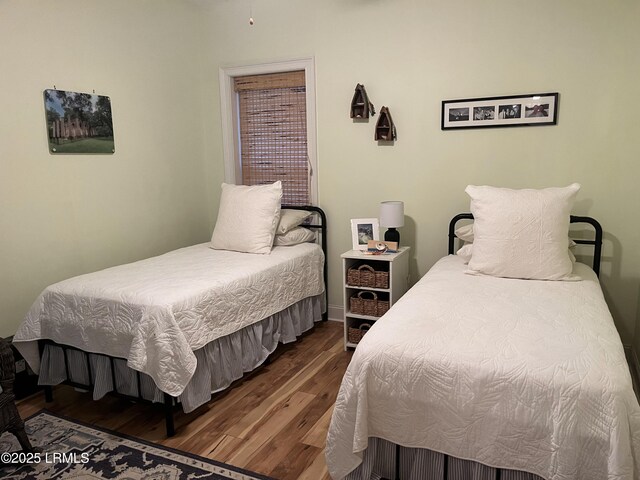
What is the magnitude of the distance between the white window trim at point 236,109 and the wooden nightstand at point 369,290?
2.68 ft

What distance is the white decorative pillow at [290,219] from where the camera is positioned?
141 inches

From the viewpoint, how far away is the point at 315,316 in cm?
380

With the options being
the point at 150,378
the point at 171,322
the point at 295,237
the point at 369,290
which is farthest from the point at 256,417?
the point at 295,237

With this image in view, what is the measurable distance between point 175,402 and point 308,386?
797 mm

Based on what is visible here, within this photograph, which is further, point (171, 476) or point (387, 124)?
point (387, 124)

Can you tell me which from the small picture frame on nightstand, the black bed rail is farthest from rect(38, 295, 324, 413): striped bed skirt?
the small picture frame on nightstand

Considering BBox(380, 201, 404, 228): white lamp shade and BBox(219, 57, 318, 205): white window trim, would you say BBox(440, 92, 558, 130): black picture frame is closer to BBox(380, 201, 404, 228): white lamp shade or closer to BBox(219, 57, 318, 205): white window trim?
BBox(380, 201, 404, 228): white lamp shade

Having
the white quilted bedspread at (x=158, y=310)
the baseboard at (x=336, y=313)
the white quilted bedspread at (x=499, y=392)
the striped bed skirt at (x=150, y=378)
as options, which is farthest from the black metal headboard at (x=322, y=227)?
the white quilted bedspread at (x=499, y=392)

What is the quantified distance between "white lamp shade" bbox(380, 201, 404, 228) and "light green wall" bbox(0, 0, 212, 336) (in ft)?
→ 5.87

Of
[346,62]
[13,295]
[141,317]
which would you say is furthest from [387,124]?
[13,295]

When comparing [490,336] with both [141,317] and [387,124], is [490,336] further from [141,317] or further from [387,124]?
[387,124]

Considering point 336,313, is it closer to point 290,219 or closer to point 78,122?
point 290,219

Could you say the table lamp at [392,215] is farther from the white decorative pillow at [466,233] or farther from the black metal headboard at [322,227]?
the black metal headboard at [322,227]


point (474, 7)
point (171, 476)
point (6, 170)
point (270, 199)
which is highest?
point (474, 7)
